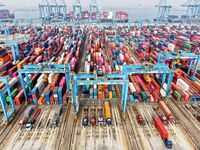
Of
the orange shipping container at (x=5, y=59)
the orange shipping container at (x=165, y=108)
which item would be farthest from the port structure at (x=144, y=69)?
the orange shipping container at (x=5, y=59)

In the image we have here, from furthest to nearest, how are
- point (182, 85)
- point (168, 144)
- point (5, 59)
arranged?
point (5, 59) → point (182, 85) → point (168, 144)

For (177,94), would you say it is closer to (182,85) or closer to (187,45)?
(182,85)

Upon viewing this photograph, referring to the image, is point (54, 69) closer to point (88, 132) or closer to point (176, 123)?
point (88, 132)

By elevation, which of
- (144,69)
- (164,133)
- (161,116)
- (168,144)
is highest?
(144,69)

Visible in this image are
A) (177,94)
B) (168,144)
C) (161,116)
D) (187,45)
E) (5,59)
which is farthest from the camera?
(187,45)

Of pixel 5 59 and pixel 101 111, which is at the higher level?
pixel 5 59

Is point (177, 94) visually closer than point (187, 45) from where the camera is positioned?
Yes

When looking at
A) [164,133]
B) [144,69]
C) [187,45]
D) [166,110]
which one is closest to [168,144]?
[164,133]

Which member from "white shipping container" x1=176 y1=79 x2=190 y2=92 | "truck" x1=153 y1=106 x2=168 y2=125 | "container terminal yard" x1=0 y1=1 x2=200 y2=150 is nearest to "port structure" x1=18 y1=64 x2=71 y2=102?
"container terminal yard" x1=0 y1=1 x2=200 y2=150

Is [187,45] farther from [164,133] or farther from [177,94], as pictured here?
[164,133]

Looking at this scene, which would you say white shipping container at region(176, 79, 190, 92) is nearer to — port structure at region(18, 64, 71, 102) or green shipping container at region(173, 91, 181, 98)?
green shipping container at region(173, 91, 181, 98)
